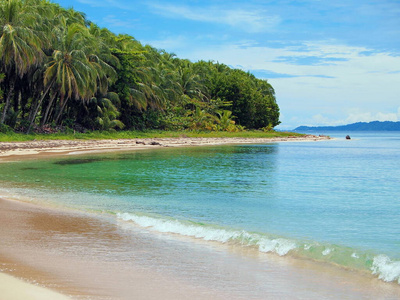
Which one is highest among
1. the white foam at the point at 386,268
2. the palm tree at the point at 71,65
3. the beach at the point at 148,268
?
the palm tree at the point at 71,65

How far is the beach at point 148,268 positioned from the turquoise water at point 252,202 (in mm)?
515

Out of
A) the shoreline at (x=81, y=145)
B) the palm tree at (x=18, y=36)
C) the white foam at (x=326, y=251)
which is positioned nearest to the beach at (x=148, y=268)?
the white foam at (x=326, y=251)

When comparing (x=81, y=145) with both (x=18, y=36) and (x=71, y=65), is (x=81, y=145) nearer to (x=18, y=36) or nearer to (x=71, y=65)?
(x=71, y=65)

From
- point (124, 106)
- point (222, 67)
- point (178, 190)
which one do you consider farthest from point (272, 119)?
point (178, 190)

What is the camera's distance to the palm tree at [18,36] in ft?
93.9

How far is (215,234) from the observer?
293 inches

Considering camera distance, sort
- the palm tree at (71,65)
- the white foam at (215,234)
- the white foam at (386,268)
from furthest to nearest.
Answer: the palm tree at (71,65) < the white foam at (215,234) < the white foam at (386,268)

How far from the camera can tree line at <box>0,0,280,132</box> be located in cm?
3008

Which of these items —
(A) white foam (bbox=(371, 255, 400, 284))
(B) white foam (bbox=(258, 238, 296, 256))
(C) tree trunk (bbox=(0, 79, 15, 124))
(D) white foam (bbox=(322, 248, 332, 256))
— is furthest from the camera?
(C) tree trunk (bbox=(0, 79, 15, 124))

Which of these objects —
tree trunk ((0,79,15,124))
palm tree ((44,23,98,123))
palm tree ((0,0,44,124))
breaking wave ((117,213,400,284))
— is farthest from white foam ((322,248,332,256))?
tree trunk ((0,79,15,124))

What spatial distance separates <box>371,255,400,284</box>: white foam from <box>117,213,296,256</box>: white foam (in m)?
1.27

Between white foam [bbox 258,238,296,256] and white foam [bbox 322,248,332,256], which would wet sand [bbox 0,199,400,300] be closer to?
white foam [bbox 258,238,296,256]

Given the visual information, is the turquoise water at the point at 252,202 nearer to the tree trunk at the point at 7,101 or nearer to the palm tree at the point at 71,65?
the tree trunk at the point at 7,101

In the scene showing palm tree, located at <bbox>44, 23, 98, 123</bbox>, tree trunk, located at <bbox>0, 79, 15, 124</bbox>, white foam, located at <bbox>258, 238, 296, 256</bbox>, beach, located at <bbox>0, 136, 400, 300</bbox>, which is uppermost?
palm tree, located at <bbox>44, 23, 98, 123</bbox>
